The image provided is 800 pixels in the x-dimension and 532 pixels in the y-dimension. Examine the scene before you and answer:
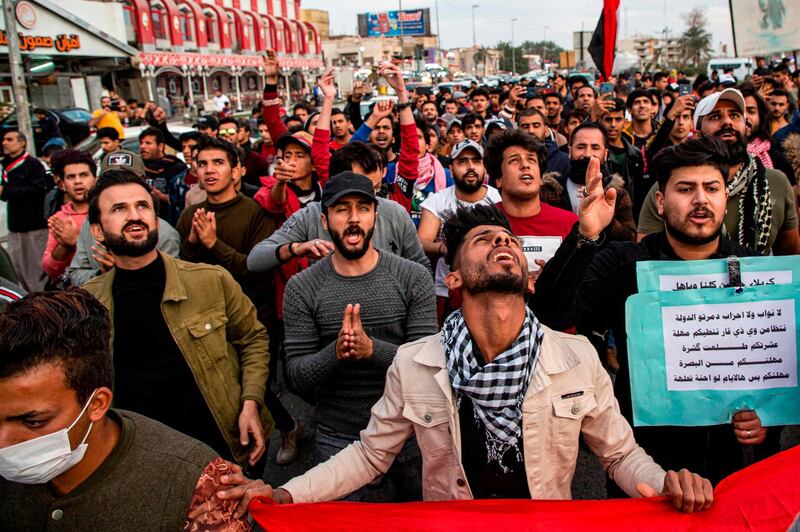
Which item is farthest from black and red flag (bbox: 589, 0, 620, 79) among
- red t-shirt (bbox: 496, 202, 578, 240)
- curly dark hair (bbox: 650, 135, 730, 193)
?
curly dark hair (bbox: 650, 135, 730, 193)

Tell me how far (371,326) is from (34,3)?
28644 mm

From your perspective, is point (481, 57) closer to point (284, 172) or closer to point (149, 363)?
point (284, 172)

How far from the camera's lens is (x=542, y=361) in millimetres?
2047

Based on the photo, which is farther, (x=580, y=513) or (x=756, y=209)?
(x=756, y=209)

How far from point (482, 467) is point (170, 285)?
1520mm

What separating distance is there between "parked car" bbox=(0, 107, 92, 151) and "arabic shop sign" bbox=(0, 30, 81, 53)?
356 inches

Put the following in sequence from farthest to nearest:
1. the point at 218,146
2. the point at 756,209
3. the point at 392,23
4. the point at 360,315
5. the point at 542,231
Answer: the point at 392,23 → the point at 218,146 → the point at 542,231 → the point at 756,209 → the point at 360,315

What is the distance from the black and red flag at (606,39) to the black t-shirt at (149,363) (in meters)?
6.14

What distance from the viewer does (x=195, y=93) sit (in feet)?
155

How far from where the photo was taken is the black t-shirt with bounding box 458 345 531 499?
6.85ft

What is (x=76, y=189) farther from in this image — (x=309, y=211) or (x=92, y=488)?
(x=92, y=488)

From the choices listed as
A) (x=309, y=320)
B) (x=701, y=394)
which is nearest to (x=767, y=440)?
(x=701, y=394)

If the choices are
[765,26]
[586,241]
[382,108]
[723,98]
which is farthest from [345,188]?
[765,26]

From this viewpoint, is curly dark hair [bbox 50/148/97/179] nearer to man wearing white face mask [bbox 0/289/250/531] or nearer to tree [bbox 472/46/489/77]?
man wearing white face mask [bbox 0/289/250/531]
